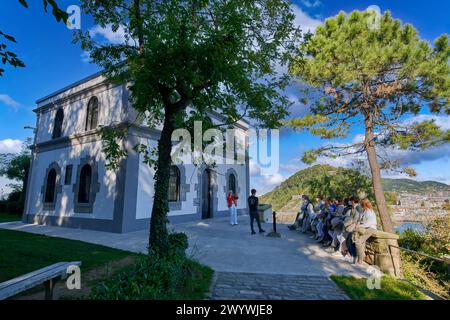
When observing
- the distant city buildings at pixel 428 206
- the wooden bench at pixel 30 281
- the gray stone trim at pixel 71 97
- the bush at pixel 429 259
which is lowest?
the bush at pixel 429 259

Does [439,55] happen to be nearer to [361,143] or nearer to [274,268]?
[361,143]

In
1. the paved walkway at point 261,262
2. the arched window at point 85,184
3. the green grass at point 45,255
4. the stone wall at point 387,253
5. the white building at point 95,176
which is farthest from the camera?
the arched window at point 85,184

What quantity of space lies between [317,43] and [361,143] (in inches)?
205

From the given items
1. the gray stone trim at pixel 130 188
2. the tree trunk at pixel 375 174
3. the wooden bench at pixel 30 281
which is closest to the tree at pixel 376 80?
the tree trunk at pixel 375 174

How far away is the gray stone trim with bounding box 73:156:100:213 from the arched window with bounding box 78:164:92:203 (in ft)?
0.44

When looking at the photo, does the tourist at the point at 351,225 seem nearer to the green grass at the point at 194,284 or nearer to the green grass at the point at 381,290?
the green grass at the point at 381,290

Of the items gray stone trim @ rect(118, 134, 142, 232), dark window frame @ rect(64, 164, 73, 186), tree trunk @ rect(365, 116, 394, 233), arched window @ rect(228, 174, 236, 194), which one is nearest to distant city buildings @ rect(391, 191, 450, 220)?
tree trunk @ rect(365, 116, 394, 233)

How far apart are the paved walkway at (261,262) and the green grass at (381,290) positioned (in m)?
0.23

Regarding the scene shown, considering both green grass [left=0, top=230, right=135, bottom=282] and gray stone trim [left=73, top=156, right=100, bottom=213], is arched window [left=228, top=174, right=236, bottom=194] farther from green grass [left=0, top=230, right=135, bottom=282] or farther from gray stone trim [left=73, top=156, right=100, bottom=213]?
green grass [left=0, top=230, right=135, bottom=282]

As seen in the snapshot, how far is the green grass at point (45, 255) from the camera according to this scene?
540 centimetres

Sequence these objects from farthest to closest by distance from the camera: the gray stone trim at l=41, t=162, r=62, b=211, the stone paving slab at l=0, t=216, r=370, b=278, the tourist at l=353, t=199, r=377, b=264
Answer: the gray stone trim at l=41, t=162, r=62, b=211, the tourist at l=353, t=199, r=377, b=264, the stone paving slab at l=0, t=216, r=370, b=278

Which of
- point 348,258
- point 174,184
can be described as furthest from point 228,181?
point 348,258

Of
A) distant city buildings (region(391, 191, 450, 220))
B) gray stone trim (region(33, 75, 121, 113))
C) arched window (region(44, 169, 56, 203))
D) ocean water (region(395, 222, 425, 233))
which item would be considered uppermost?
gray stone trim (region(33, 75, 121, 113))

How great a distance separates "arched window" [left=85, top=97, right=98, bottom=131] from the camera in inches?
519
